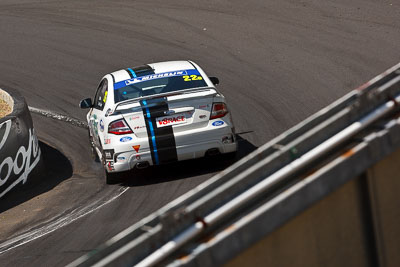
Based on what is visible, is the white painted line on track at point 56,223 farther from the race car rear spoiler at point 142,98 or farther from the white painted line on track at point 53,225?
the race car rear spoiler at point 142,98

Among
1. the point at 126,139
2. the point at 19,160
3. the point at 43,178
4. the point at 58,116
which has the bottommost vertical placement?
the point at 58,116

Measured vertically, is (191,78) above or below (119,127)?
above

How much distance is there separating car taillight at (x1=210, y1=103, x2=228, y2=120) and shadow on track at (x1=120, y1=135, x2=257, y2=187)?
2.60 feet

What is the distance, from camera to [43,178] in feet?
41.8

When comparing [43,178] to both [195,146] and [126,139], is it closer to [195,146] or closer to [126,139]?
[126,139]

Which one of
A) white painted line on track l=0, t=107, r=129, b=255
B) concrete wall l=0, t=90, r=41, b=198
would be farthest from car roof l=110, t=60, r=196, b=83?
white painted line on track l=0, t=107, r=129, b=255

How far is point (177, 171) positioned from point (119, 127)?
117cm

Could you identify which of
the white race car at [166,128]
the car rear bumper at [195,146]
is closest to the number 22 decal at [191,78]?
the white race car at [166,128]

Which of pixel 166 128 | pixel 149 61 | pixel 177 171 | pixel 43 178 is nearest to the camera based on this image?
pixel 166 128

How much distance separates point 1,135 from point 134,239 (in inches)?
299

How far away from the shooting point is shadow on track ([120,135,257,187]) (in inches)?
446

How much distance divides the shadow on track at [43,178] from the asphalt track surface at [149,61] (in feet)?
0.07

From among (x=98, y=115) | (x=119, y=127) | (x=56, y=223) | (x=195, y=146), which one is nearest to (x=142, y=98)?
(x=119, y=127)

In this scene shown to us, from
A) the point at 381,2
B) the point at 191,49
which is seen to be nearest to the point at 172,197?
the point at 191,49
